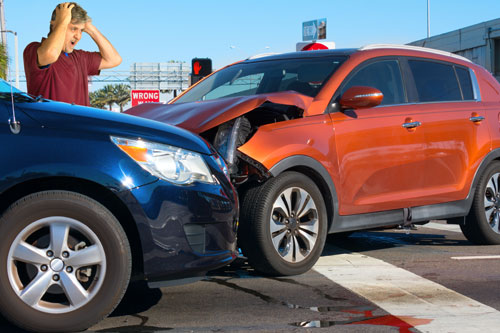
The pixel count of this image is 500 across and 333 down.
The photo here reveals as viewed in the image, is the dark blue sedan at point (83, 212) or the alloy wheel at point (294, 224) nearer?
the dark blue sedan at point (83, 212)

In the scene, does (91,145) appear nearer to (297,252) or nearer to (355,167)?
(297,252)

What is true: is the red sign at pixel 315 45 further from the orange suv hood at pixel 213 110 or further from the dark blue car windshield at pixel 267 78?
the orange suv hood at pixel 213 110

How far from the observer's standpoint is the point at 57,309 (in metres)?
3.99

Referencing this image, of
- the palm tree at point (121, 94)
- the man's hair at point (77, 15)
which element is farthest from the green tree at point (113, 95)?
the man's hair at point (77, 15)

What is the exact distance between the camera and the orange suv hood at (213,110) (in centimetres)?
557

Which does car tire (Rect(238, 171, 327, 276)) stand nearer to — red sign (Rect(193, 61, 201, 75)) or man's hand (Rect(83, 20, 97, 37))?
man's hand (Rect(83, 20, 97, 37))

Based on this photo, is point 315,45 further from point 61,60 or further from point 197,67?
point 61,60

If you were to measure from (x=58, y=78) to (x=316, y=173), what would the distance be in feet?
6.67

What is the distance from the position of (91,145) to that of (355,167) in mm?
2715

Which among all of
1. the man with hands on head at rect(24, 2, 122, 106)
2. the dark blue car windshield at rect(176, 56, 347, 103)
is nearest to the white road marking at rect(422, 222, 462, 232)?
the dark blue car windshield at rect(176, 56, 347, 103)

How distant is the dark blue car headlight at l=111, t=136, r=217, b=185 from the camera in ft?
13.6

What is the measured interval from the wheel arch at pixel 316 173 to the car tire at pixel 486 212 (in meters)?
1.96

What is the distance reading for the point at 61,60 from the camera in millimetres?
5758

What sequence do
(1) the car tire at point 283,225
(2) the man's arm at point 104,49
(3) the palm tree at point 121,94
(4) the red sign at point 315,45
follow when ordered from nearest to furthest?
(1) the car tire at point 283,225 → (2) the man's arm at point 104,49 → (4) the red sign at point 315,45 → (3) the palm tree at point 121,94
